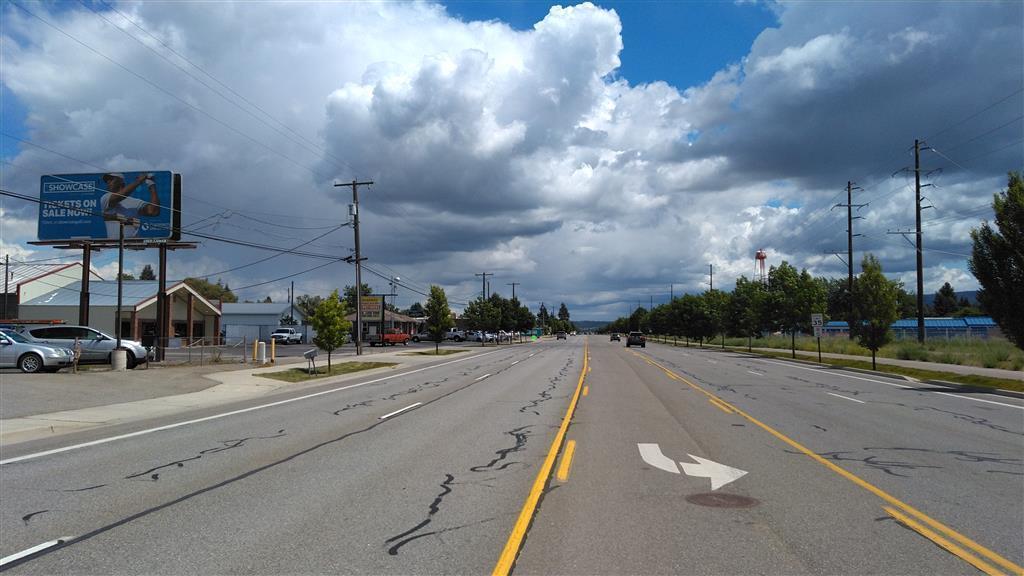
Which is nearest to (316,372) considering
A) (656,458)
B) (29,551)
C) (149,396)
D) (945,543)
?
(149,396)

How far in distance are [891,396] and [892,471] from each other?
12702mm

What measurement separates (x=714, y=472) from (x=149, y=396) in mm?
16597

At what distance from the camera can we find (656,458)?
9.66 m

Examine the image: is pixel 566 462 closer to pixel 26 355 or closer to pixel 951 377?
pixel 26 355

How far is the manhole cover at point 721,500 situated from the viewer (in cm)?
704

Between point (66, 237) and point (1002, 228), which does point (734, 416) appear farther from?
point (66, 237)

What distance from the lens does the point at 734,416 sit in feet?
47.7

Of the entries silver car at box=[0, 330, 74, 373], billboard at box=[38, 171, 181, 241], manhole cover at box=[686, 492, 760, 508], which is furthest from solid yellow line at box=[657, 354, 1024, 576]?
billboard at box=[38, 171, 181, 241]

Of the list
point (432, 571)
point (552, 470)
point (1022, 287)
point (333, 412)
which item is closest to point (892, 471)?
point (552, 470)

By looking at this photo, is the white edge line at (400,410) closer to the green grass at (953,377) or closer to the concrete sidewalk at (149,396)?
the concrete sidewalk at (149,396)

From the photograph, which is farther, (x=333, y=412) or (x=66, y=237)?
(x=66, y=237)

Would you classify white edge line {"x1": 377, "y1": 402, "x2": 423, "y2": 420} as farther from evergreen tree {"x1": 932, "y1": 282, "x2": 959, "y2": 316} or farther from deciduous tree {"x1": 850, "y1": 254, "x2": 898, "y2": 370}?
evergreen tree {"x1": 932, "y1": 282, "x2": 959, "y2": 316}

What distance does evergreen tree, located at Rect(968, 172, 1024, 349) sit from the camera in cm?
2286

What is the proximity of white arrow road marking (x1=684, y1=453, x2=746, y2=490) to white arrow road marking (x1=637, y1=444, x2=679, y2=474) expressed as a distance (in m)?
0.16
